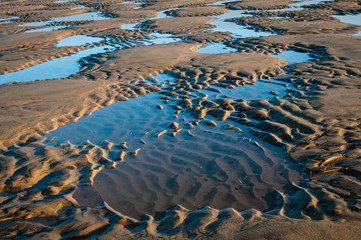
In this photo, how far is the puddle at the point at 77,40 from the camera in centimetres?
1065

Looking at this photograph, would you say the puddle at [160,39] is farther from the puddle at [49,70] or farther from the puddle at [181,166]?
the puddle at [181,166]

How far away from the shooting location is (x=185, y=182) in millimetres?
3146

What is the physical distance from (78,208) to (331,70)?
18.9 ft

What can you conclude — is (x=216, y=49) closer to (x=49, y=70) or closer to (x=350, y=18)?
(x=49, y=70)

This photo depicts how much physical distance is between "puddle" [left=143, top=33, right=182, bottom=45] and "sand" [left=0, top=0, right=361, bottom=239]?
10.3ft

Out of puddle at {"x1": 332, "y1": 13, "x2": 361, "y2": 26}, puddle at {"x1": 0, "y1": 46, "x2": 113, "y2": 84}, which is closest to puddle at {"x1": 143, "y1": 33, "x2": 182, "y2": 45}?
puddle at {"x1": 0, "y1": 46, "x2": 113, "y2": 84}

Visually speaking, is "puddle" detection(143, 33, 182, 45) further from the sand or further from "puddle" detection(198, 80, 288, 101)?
"puddle" detection(198, 80, 288, 101)

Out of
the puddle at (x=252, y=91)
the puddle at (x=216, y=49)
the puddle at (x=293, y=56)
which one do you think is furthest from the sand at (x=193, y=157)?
the puddle at (x=216, y=49)

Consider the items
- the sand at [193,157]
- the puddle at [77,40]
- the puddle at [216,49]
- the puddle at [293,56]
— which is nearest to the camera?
the sand at [193,157]

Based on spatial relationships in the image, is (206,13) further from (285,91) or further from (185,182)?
(185,182)

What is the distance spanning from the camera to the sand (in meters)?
2.49

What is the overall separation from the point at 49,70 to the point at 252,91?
548cm

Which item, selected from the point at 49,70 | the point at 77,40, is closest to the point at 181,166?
the point at 49,70

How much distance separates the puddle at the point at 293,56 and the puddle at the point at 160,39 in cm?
396
